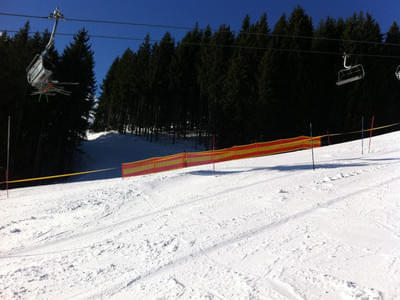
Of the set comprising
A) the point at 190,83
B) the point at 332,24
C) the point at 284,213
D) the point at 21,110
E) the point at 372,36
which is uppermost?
the point at 332,24

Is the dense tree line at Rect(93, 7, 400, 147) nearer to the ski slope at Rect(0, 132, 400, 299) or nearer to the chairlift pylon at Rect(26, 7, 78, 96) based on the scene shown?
the chairlift pylon at Rect(26, 7, 78, 96)

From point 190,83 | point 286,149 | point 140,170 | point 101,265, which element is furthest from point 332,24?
point 101,265

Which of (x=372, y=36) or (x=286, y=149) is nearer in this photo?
(x=286, y=149)

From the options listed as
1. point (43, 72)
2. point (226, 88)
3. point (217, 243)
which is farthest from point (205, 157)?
point (226, 88)

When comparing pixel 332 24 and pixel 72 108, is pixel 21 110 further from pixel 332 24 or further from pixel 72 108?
pixel 332 24

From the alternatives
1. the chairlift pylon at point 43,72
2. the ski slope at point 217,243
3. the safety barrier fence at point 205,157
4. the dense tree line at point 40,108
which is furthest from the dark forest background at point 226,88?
the ski slope at point 217,243

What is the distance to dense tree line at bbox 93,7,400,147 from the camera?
2675 centimetres

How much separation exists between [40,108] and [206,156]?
15401 millimetres

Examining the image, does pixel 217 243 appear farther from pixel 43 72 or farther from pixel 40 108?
pixel 40 108

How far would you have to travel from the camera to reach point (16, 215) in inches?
274

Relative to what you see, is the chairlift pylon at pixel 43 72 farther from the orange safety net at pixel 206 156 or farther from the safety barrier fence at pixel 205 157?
the orange safety net at pixel 206 156

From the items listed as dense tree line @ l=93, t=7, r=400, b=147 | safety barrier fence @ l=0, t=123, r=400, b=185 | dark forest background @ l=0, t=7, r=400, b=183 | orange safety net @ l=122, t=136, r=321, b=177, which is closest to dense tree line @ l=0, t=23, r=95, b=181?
dark forest background @ l=0, t=7, r=400, b=183

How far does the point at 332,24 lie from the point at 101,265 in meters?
41.2

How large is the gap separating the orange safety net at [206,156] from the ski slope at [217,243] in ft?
22.8
